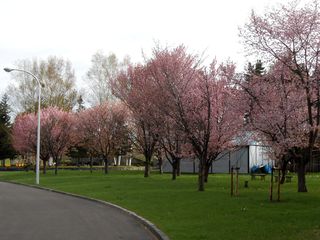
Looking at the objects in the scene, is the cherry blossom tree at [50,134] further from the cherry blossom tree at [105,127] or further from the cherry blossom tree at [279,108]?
the cherry blossom tree at [279,108]

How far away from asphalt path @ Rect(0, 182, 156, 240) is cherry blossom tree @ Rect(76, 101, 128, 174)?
28.5 m

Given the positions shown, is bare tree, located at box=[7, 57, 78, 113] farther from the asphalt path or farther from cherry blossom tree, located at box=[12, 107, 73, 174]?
the asphalt path

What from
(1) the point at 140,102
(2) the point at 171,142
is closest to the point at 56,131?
(1) the point at 140,102

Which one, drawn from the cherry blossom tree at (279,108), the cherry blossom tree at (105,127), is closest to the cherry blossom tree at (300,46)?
the cherry blossom tree at (279,108)

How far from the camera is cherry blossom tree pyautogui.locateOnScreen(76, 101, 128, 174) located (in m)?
48.2

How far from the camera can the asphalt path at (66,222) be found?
11328 mm

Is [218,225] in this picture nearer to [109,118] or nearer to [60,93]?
[109,118]

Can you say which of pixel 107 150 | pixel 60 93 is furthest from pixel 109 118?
Answer: pixel 60 93

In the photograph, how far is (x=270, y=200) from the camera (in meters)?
17.7

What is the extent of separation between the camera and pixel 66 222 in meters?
13.8

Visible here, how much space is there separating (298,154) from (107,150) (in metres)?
29.5

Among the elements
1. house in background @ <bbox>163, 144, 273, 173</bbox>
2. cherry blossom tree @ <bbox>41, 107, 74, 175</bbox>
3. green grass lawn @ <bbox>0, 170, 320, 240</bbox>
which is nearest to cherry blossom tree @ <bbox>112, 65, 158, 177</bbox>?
house in background @ <bbox>163, 144, 273, 173</bbox>

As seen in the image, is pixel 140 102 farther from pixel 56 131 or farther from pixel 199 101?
pixel 56 131

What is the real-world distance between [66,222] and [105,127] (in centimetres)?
3587
